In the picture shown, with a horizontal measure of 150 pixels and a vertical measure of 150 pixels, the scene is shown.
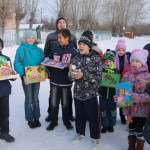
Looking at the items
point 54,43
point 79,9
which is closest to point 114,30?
point 79,9

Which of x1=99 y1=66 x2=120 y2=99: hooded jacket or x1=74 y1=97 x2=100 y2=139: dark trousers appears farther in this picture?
x1=99 y1=66 x2=120 y2=99: hooded jacket

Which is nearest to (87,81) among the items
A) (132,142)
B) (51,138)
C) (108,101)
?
(108,101)

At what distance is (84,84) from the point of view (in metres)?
2.97

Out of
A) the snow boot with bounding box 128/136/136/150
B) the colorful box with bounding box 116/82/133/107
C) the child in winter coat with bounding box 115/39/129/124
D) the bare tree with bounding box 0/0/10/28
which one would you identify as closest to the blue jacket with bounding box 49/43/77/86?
the child in winter coat with bounding box 115/39/129/124

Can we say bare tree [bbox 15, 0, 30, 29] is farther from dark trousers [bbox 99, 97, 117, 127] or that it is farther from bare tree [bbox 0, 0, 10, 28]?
dark trousers [bbox 99, 97, 117, 127]

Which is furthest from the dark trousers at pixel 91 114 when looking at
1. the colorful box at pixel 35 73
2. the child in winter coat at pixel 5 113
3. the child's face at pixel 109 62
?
the child in winter coat at pixel 5 113

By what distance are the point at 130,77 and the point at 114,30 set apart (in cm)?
3789

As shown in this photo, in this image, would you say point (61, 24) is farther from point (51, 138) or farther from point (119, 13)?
→ point (119, 13)

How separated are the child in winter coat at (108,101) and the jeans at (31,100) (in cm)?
115

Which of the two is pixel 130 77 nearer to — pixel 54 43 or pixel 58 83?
pixel 58 83

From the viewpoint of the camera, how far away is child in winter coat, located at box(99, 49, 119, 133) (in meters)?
3.27

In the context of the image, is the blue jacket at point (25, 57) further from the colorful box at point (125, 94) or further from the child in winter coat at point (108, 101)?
the colorful box at point (125, 94)

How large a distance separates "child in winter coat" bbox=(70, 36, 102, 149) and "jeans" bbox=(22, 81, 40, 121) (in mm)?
873

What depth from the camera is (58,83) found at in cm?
339
